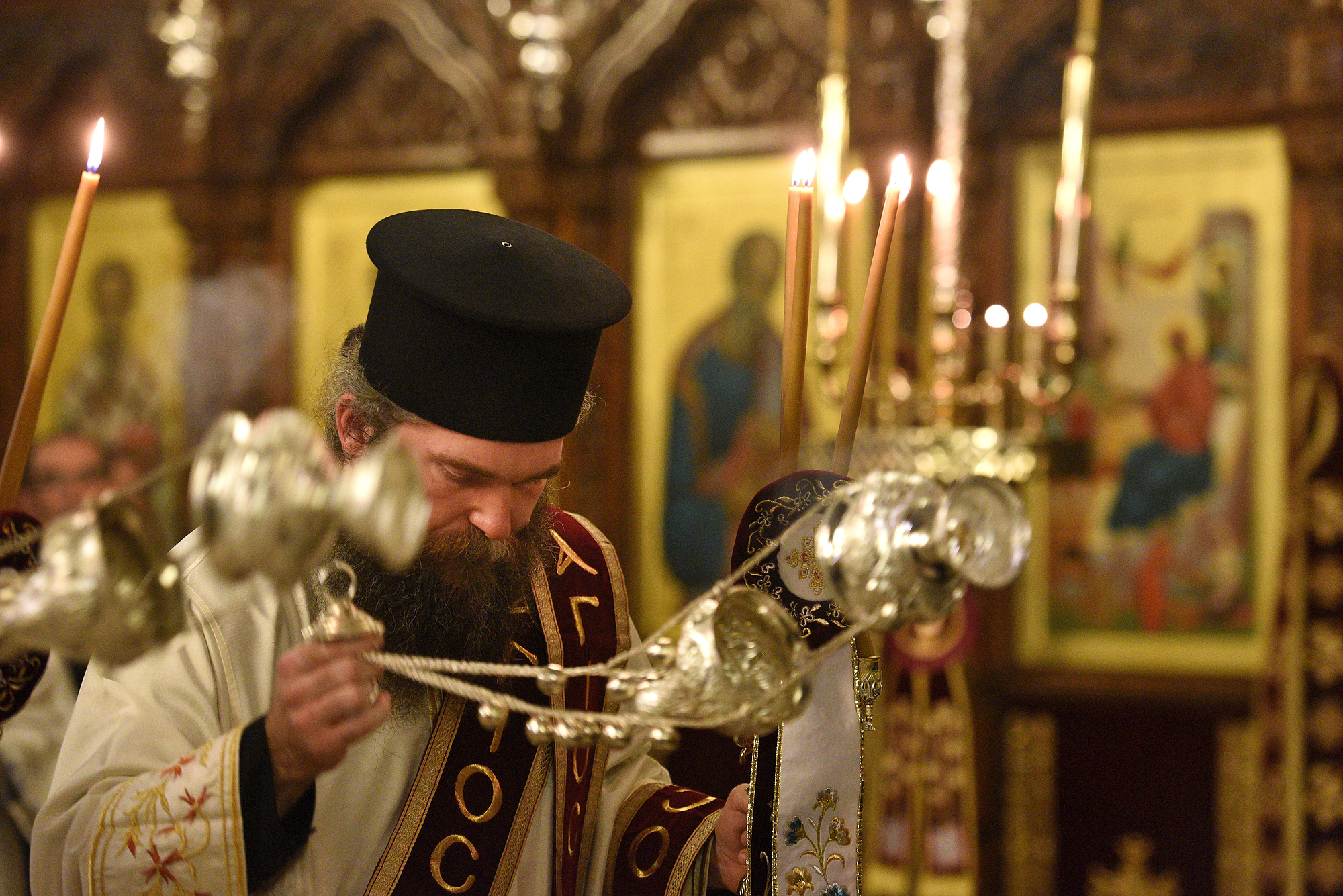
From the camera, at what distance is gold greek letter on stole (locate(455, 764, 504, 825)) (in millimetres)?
1804

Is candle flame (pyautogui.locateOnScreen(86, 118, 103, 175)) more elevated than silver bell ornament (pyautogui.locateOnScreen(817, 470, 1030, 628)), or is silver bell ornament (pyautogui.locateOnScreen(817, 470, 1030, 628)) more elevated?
candle flame (pyautogui.locateOnScreen(86, 118, 103, 175))

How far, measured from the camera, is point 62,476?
15.8ft

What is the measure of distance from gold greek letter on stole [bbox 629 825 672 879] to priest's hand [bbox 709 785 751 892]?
12 cm

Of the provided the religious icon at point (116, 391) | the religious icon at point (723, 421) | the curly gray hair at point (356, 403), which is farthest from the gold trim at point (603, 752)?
the religious icon at point (116, 391)

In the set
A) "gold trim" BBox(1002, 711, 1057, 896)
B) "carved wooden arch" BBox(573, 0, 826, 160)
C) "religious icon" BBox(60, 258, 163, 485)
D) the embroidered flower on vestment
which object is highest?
"carved wooden arch" BBox(573, 0, 826, 160)

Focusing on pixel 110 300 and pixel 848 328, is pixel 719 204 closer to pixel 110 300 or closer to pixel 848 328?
pixel 848 328

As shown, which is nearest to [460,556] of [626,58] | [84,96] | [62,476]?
[62,476]

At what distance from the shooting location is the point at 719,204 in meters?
5.11

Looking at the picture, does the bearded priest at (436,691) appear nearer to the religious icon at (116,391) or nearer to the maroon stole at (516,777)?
the maroon stole at (516,777)

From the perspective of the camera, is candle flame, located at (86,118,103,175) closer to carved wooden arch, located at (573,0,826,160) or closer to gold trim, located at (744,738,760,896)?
gold trim, located at (744,738,760,896)

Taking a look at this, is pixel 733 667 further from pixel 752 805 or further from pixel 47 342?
pixel 47 342

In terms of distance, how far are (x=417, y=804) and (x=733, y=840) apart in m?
0.42

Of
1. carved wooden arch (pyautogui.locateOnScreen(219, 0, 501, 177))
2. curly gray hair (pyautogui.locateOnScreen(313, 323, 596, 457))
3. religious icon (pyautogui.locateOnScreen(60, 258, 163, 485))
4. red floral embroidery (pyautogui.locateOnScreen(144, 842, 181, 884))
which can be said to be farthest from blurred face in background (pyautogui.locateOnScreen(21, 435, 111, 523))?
red floral embroidery (pyautogui.locateOnScreen(144, 842, 181, 884))

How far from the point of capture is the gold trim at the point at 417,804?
173 centimetres
